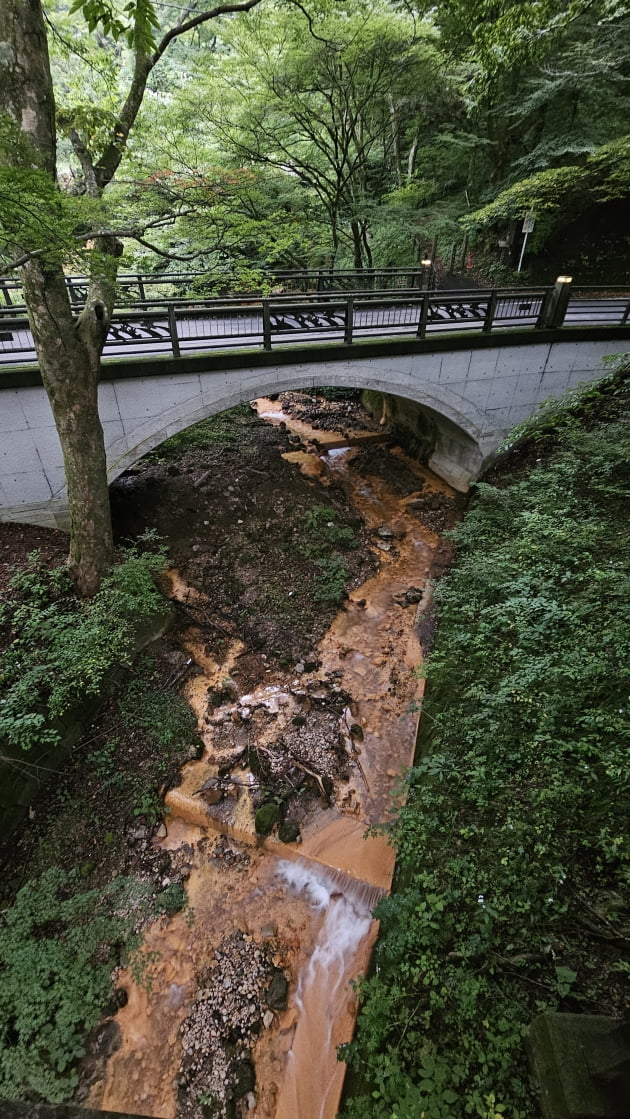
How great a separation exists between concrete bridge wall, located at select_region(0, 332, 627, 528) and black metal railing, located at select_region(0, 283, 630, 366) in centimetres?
43

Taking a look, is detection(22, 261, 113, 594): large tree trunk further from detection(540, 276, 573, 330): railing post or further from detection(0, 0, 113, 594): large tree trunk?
detection(540, 276, 573, 330): railing post

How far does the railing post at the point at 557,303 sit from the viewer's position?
9.46 meters

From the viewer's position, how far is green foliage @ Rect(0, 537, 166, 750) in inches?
207

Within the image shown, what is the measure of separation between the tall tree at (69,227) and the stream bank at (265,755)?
2.22 meters

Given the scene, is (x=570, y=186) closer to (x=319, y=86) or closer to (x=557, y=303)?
(x=557, y=303)

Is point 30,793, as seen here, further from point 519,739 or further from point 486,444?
point 486,444

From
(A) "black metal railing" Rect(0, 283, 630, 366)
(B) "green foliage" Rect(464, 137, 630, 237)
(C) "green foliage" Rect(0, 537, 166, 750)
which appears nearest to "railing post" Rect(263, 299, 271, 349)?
(A) "black metal railing" Rect(0, 283, 630, 366)

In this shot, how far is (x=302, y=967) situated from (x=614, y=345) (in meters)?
12.4

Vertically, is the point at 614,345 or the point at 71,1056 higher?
the point at 614,345

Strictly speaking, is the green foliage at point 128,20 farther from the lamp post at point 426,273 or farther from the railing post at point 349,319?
the lamp post at point 426,273

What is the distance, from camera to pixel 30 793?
17.5 ft

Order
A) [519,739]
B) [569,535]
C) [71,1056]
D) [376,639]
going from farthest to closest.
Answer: [376,639], [569,535], [519,739], [71,1056]

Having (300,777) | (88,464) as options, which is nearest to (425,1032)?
(300,777)

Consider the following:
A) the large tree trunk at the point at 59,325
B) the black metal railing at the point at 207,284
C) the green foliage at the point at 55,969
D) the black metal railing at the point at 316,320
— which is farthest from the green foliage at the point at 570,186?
the green foliage at the point at 55,969
